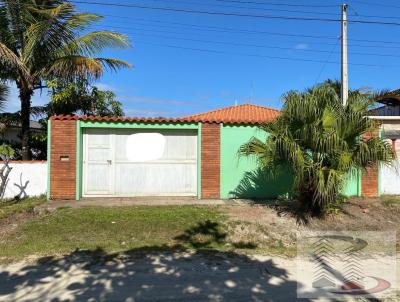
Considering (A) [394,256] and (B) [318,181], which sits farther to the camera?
(B) [318,181]

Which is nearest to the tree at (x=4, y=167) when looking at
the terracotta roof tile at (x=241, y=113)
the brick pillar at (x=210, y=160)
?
the brick pillar at (x=210, y=160)

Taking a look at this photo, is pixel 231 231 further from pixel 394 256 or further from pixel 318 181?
pixel 394 256

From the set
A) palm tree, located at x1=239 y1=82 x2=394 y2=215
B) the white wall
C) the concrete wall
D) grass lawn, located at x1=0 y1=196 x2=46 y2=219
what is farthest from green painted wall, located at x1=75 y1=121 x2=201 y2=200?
the concrete wall

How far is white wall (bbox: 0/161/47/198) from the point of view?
12562mm

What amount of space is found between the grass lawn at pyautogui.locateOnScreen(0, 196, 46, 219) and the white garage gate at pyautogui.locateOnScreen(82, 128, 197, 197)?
1.36 metres

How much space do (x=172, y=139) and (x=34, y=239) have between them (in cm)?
541

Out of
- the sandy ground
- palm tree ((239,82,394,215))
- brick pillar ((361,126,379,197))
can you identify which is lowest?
the sandy ground

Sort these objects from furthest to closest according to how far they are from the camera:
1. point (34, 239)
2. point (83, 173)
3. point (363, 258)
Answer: point (83, 173)
point (34, 239)
point (363, 258)

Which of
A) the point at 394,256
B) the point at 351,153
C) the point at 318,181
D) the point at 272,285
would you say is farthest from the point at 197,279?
the point at 351,153

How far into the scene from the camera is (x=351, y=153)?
9.35 metres

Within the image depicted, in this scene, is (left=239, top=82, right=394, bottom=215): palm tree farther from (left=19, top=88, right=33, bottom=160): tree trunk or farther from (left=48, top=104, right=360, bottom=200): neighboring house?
(left=19, top=88, right=33, bottom=160): tree trunk

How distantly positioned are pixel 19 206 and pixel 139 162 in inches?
133

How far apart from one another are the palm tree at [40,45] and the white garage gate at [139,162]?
2.99 m

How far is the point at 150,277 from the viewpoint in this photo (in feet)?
19.6
